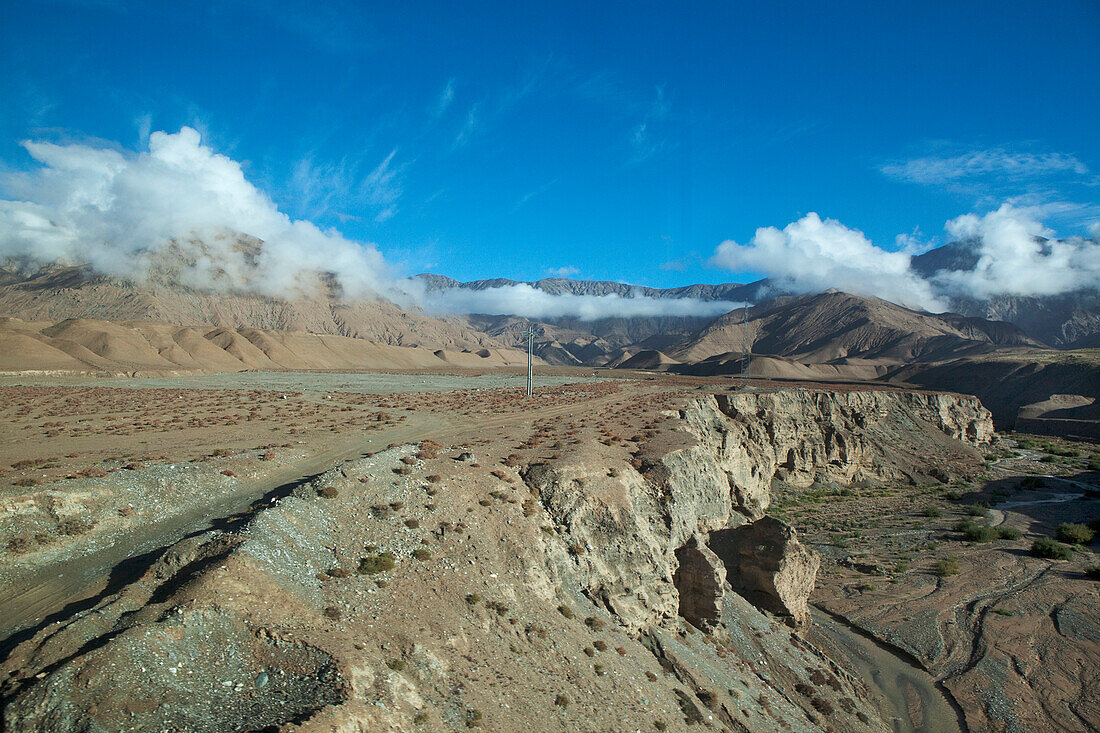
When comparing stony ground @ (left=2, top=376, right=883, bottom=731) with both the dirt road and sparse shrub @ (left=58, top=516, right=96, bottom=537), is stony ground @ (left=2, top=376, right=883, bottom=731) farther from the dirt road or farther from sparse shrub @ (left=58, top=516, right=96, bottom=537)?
sparse shrub @ (left=58, top=516, right=96, bottom=537)

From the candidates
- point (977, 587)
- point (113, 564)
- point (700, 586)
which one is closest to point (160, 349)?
point (113, 564)

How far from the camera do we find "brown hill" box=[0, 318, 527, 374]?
81.8 meters

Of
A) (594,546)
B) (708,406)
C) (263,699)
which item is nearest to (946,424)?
(708,406)

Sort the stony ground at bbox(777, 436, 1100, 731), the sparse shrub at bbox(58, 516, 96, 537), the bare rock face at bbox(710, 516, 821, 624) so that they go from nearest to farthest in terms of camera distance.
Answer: the sparse shrub at bbox(58, 516, 96, 537) < the stony ground at bbox(777, 436, 1100, 731) < the bare rock face at bbox(710, 516, 821, 624)

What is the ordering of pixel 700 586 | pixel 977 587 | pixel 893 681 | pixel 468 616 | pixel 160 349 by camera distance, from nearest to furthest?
pixel 468 616
pixel 700 586
pixel 893 681
pixel 977 587
pixel 160 349

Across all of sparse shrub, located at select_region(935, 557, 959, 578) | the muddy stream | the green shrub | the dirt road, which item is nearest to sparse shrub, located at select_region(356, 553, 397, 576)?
the dirt road

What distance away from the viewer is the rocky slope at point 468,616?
29.3 feet

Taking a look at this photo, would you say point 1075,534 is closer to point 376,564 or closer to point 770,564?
point 770,564

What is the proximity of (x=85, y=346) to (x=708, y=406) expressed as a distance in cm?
11462

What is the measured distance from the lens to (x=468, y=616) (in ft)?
45.5

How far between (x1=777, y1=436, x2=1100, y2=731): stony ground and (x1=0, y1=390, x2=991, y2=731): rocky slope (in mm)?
6289

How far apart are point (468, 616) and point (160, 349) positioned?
401 ft

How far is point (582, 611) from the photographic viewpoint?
17125mm

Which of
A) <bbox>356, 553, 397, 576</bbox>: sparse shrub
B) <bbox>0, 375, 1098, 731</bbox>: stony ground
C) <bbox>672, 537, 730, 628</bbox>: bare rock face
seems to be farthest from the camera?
<bbox>672, 537, 730, 628</bbox>: bare rock face
